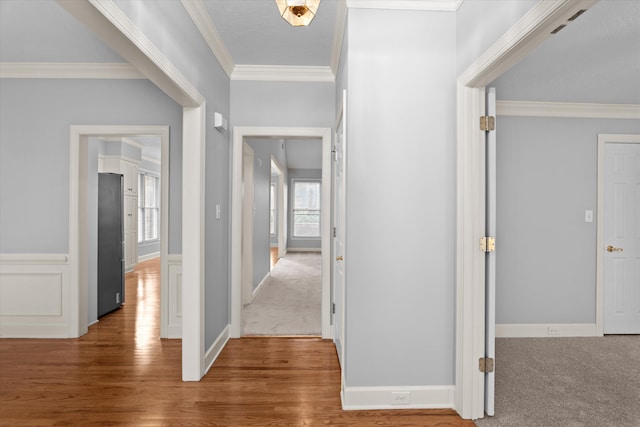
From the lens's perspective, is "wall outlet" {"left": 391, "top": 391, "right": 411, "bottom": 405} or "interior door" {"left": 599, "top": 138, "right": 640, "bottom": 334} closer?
"wall outlet" {"left": 391, "top": 391, "right": 411, "bottom": 405}

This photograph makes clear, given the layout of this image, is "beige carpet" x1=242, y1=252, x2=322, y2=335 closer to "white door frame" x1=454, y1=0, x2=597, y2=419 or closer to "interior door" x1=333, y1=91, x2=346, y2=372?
"interior door" x1=333, y1=91, x2=346, y2=372

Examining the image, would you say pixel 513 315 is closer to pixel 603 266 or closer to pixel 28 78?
pixel 603 266

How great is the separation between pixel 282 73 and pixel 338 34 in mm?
896

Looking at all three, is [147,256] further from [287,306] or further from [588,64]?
[588,64]

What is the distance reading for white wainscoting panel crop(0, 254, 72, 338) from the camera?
3553 mm

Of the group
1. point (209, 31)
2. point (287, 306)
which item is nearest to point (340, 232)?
point (209, 31)

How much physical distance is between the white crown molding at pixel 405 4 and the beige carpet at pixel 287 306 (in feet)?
9.92

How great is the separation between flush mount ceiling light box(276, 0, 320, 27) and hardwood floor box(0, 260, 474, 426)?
219cm

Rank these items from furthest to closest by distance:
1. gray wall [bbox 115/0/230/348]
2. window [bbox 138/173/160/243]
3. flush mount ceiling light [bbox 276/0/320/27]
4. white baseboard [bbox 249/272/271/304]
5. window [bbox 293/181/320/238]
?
window [bbox 293/181/320/238] → window [bbox 138/173/160/243] → white baseboard [bbox 249/272/271/304] → gray wall [bbox 115/0/230/348] → flush mount ceiling light [bbox 276/0/320/27]

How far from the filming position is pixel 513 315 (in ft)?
12.1

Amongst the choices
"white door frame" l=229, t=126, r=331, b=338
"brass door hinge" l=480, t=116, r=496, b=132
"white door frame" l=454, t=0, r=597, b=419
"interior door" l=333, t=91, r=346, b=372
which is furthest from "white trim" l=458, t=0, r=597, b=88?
"white door frame" l=229, t=126, r=331, b=338

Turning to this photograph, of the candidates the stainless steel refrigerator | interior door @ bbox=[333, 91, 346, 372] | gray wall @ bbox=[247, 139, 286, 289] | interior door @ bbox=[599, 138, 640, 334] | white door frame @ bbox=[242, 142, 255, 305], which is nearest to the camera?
interior door @ bbox=[333, 91, 346, 372]

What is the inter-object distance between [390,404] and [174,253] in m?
2.51

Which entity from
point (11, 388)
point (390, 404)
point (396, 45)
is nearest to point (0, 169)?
point (11, 388)
